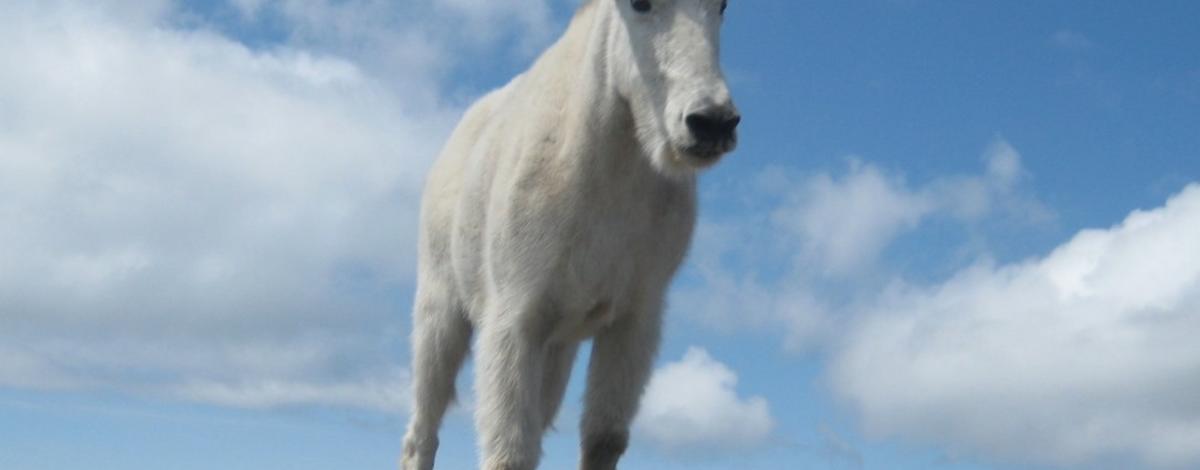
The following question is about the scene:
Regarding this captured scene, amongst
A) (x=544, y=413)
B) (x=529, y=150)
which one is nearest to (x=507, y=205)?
(x=529, y=150)

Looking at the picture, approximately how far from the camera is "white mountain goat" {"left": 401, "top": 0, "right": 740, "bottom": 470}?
24.3ft

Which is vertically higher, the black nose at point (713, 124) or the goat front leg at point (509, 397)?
the black nose at point (713, 124)

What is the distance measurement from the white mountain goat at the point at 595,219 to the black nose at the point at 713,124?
13 cm

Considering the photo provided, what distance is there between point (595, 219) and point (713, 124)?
0.95m

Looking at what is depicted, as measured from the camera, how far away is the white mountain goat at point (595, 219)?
740cm

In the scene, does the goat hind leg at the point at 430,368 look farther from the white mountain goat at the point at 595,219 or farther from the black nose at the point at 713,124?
the black nose at the point at 713,124

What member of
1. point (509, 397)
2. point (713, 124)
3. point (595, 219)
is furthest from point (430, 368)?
point (713, 124)

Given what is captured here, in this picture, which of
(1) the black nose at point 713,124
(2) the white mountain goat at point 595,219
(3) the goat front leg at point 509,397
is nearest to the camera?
(1) the black nose at point 713,124

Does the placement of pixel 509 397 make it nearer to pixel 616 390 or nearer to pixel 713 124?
pixel 616 390

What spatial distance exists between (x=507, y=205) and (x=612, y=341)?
34.4 inches

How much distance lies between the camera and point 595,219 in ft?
25.1

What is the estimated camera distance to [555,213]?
7.73 m

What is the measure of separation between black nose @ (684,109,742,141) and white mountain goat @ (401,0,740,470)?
13cm

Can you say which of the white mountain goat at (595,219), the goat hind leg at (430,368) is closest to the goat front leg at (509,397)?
the white mountain goat at (595,219)
